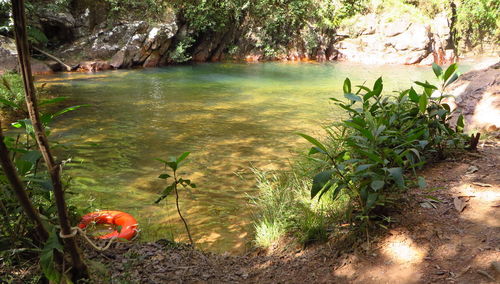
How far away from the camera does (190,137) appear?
6.25 m

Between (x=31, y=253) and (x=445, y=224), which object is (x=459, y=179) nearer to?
(x=445, y=224)

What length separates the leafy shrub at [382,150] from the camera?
195cm

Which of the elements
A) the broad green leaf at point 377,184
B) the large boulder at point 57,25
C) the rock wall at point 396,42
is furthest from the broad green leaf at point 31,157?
the rock wall at point 396,42

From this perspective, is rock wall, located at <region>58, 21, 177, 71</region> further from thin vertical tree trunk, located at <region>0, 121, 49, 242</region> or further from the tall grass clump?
thin vertical tree trunk, located at <region>0, 121, 49, 242</region>

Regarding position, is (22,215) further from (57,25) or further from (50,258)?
(57,25)

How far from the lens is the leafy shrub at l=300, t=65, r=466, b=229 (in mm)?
1946

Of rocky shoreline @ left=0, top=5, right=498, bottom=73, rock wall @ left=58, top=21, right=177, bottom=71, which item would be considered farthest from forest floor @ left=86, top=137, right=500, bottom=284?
rock wall @ left=58, top=21, right=177, bottom=71

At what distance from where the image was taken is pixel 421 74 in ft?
47.5

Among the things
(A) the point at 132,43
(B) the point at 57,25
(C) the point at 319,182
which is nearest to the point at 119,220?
(C) the point at 319,182

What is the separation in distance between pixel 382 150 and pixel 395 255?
63cm

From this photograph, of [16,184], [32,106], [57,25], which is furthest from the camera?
[57,25]

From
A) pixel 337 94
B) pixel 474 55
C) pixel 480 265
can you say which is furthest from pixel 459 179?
pixel 474 55

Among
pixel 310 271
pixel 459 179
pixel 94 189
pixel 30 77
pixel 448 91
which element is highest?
pixel 30 77

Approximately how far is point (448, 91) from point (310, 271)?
3.90m
